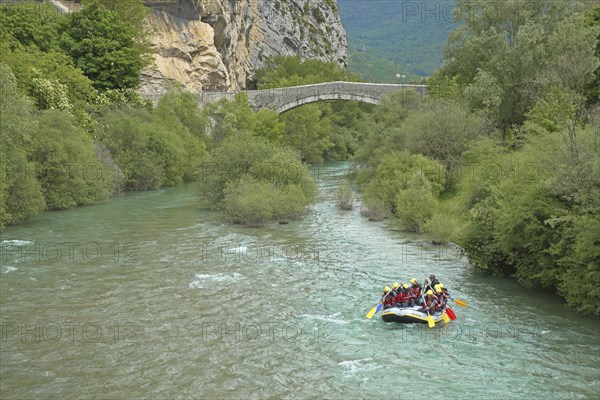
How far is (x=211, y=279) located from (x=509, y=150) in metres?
16.4

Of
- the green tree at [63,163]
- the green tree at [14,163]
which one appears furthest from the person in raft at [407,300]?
the green tree at [63,163]

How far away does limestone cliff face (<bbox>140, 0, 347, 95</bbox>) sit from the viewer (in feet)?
196

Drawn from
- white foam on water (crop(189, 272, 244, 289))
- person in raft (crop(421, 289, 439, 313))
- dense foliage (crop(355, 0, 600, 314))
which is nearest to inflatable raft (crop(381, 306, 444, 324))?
person in raft (crop(421, 289, 439, 313))

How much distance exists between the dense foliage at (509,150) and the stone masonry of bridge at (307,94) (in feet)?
45.6

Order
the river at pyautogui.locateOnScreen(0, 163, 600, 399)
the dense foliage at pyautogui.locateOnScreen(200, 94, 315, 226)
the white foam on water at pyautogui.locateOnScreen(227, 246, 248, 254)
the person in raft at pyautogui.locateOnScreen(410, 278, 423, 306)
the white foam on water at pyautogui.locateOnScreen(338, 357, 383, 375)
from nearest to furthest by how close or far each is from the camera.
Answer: the river at pyautogui.locateOnScreen(0, 163, 600, 399), the white foam on water at pyautogui.locateOnScreen(338, 357, 383, 375), the person in raft at pyautogui.locateOnScreen(410, 278, 423, 306), the white foam on water at pyautogui.locateOnScreen(227, 246, 248, 254), the dense foliage at pyautogui.locateOnScreen(200, 94, 315, 226)

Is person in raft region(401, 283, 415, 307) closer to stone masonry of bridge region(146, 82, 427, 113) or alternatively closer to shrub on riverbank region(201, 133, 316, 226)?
shrub on riverbank region(201, 133, 316, 226)

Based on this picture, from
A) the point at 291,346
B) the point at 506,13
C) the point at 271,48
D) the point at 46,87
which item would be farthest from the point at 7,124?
the point at 271,48

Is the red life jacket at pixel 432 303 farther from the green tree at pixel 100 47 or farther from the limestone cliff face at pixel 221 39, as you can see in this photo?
the limestone cliff face at pixel 221 39

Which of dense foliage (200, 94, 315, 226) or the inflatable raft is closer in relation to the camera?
the inflatable raft

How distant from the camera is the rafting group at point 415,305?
1566cm

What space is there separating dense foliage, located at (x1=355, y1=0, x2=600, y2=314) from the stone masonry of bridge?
13.9 metres

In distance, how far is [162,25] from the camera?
59875mm

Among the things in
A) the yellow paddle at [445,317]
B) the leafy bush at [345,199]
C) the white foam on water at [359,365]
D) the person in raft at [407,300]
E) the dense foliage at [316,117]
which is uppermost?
the dense foliage at [316,117]

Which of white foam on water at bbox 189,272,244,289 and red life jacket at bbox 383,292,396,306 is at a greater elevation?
red life jacket at bbox 383,292,396,306
